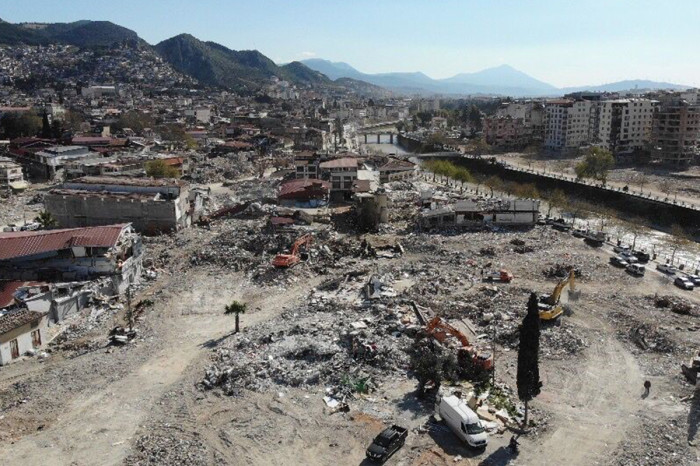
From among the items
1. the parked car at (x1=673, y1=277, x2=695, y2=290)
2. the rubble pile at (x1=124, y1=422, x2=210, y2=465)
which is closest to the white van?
the rubble pile at (x1=124, y1=422, x2=210, y2=465)

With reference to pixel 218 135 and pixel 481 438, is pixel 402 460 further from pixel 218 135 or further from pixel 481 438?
pixel 218 135

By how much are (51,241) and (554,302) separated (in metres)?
20.5

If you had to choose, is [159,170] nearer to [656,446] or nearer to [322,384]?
[322,384]

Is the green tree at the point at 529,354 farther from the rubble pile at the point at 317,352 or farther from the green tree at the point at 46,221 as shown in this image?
the green tree at the point at 46,221

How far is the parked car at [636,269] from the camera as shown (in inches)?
1016

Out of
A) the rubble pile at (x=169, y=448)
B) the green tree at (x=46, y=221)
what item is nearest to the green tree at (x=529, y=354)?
the rubble pile at (x=169, y=448)

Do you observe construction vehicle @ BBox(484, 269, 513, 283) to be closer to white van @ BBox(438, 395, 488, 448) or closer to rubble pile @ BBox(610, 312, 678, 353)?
rubble pile @ BBox(610, 312, 678, 353)

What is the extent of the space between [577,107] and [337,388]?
2676 inches

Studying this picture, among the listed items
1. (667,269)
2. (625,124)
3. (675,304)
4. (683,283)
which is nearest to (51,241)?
(675,304)

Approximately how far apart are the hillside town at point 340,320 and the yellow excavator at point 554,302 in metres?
0.15

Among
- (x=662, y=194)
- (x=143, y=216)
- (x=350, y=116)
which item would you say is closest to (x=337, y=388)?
(x=143, y=216)

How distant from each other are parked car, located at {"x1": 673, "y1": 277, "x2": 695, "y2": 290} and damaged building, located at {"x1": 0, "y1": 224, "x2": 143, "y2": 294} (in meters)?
23.6

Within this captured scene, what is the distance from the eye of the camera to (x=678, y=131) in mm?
60469

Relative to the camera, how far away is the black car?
40.0ft
